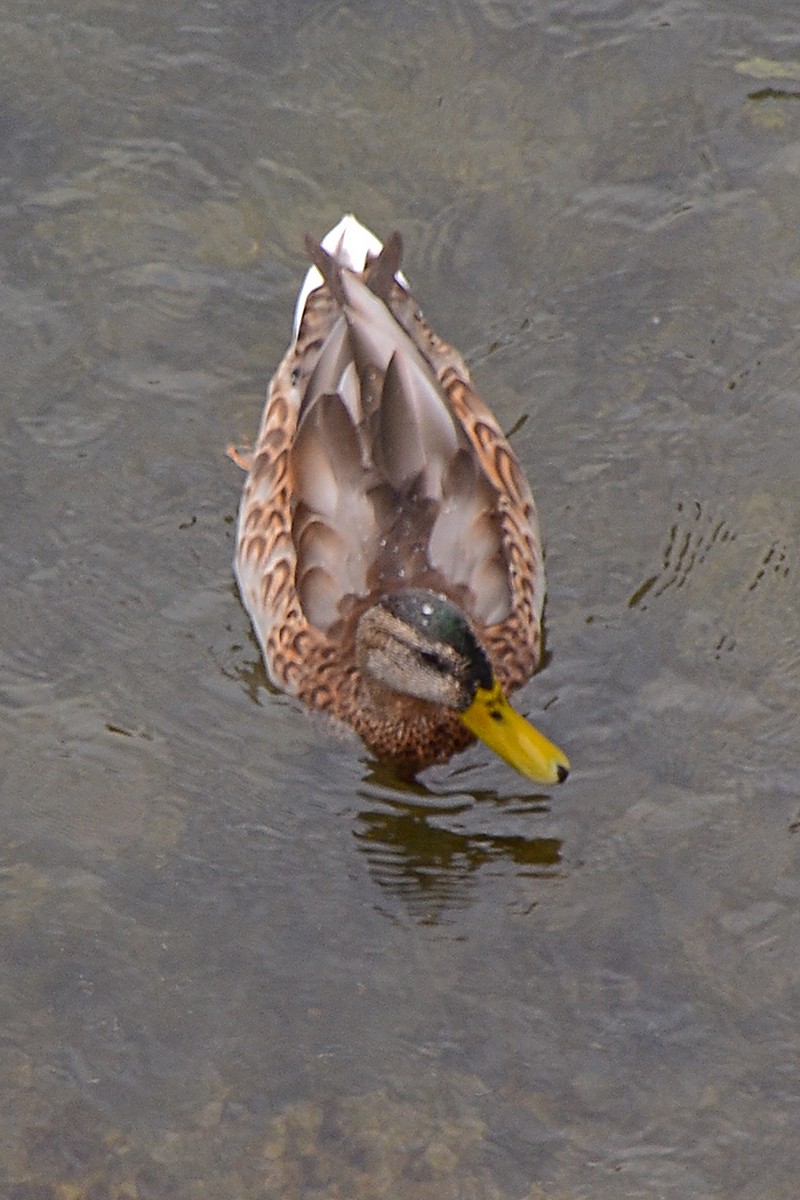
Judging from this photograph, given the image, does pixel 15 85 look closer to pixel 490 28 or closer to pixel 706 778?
pixel 490 28

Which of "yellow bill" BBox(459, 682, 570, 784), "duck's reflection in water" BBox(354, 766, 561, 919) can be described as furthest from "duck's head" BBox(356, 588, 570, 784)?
"duck's reflection in water" BBox(354, 766, 561, 919)

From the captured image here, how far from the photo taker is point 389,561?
862cm

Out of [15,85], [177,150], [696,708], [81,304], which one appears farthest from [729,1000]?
[15,85]

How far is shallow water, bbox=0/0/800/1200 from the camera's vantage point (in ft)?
24.1

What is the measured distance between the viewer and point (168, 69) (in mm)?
10844

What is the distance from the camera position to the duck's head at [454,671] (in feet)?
26.9

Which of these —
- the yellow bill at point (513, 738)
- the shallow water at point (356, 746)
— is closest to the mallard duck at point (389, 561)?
the yellow bill at point (513, 738)

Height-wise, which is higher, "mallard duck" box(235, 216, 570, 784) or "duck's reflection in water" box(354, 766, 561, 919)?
"mallard duck" box(235, 216, 570, 784)

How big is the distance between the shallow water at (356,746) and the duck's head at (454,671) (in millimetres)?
231

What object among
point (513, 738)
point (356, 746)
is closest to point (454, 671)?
point (513, 738)

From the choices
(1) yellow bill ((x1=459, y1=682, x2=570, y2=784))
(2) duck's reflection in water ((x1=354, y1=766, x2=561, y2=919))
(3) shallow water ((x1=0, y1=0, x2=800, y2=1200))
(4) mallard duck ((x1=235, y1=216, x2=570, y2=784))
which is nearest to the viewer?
(3) shallow water ((x1=0, y1=0, x2=800, y2=1200))

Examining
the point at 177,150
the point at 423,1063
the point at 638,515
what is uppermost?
the point at 177,150

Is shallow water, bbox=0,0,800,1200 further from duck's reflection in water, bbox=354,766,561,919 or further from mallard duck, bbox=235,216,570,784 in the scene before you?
mallard duck, bbox=235,216,570,784

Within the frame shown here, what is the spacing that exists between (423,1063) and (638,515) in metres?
2.93
